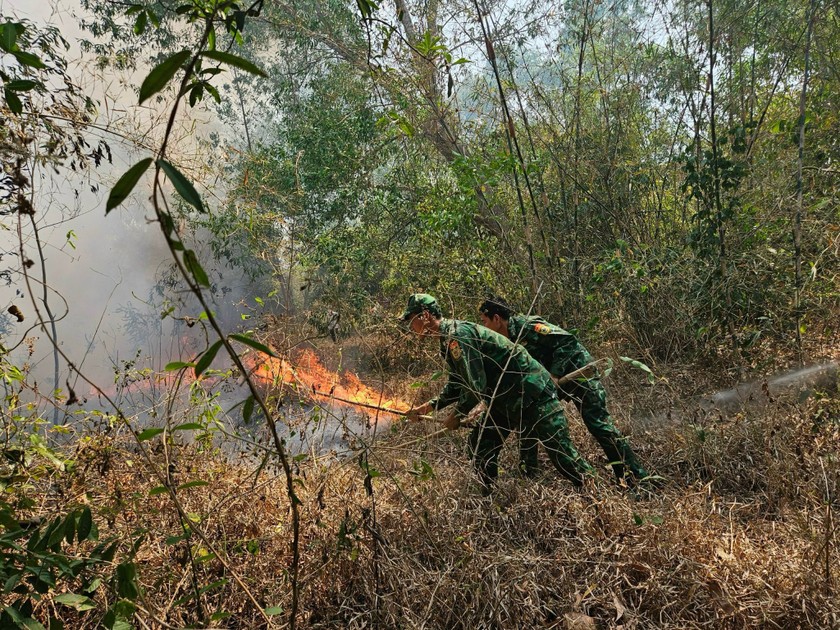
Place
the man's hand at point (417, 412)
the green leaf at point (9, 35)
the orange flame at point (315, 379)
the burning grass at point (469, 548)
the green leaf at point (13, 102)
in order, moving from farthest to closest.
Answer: the man's hand at point (417, 412)
the orange flame at point (315, 379)
the burning grass at point (469, 548)
the green leaf at point (13, 102)
the green leaf at point (9, 35)

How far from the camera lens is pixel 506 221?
6.60 meters

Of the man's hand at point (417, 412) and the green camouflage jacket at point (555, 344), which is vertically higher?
the green camouflage jacket at point (555, 344)

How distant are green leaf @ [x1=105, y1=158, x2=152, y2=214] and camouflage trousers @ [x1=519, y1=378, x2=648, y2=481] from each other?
2.84 m

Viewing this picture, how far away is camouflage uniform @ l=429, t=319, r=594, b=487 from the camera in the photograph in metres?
3.12

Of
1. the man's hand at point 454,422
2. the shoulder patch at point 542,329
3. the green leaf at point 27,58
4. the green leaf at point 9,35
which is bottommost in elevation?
the man's hand at point 454,422

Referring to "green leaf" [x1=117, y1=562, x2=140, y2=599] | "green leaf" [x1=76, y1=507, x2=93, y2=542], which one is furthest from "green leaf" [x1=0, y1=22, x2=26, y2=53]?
"green leaf" [x1=117, y1=562, x2=140, y2=599]

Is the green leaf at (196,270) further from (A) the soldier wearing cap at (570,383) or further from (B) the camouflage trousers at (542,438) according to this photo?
(A) the soldier wearing cap at (570,383)

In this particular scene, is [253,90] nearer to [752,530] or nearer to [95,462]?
[95,462]

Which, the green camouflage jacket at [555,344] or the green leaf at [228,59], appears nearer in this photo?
the green leaf at [228,59]

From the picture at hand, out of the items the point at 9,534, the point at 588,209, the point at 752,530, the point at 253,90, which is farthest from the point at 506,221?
the point at 253,90

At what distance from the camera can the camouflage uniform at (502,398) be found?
312cm

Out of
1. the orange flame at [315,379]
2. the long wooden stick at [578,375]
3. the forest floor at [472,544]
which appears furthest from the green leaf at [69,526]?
the long wooden stick at [578,375]

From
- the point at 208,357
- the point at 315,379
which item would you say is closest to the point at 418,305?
the point at 315,379

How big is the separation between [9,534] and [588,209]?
19.9 ft
